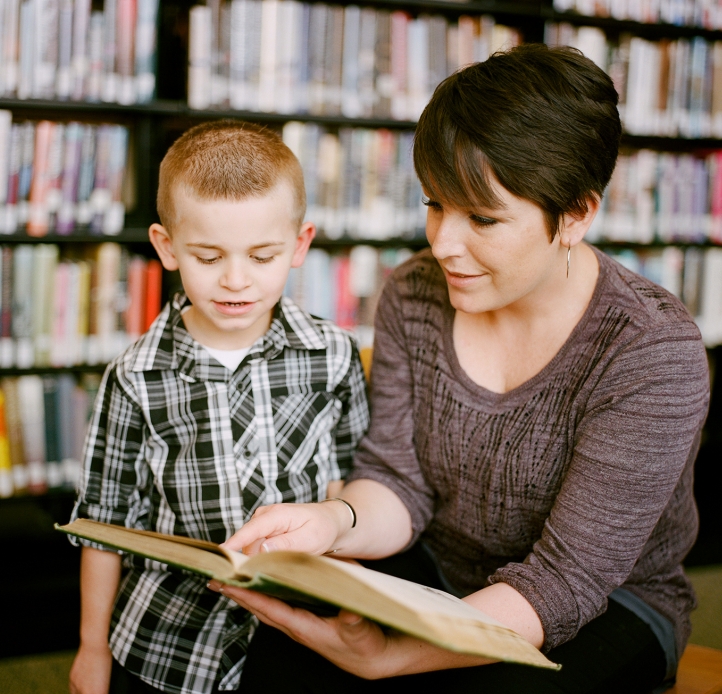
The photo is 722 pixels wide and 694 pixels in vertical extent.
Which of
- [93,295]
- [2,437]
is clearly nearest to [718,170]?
[93,295]

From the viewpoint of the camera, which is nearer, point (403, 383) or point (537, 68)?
point (537, 68)

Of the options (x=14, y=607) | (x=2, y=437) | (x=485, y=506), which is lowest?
(x=14, y=607)

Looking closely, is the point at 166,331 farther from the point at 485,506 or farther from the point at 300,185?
the point at 485,506

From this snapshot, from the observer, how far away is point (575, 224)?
1.00 metres

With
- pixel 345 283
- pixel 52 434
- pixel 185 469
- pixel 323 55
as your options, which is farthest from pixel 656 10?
pixel 52 434

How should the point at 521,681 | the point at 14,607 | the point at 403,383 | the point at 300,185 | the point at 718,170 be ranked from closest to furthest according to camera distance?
the point at 521,681 < the point at 300,185 < the point at 403,383 < the point at 14,607 < the point at 718,170

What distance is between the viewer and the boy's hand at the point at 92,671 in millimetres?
1066

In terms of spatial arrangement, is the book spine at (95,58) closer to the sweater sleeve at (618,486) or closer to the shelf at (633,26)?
the shelf at (633,26)

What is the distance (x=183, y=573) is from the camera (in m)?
1.09

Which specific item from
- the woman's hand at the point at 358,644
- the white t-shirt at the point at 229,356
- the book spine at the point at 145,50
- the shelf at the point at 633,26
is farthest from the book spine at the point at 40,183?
the shelf at the point at 633,26


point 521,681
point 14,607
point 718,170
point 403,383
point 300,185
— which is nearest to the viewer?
point 521,681

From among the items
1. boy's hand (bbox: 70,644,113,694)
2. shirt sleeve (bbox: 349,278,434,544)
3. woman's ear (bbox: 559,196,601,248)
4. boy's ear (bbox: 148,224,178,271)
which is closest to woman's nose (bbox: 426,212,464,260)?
woman's ear (bbox: 559,196,601,248)

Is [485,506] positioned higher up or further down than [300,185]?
further down

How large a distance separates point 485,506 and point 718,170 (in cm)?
192
